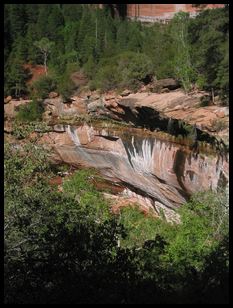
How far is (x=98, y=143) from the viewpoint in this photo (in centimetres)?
2167

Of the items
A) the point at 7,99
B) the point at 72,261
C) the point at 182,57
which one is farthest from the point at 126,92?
the point at 72,261

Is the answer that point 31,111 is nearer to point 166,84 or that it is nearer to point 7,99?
point 7,99

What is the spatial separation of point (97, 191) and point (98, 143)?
239cm

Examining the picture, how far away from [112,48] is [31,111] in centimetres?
936

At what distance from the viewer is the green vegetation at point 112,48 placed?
1608 cm

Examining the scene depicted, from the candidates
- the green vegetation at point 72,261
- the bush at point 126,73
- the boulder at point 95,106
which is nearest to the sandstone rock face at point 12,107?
the bush at point 126,73

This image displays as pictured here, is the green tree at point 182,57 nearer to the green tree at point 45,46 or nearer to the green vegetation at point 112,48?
the green vegetation at point 112,48

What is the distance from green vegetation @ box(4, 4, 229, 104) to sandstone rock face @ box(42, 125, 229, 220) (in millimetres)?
2627

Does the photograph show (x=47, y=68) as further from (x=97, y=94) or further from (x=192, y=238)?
(x=192, y=238)

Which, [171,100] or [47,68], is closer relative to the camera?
[171,100]

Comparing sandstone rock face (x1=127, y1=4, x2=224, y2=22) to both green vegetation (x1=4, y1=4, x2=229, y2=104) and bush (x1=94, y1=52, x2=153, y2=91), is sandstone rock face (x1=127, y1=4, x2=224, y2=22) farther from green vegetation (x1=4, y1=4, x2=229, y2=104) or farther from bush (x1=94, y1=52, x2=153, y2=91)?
bush (x1=94, y1=52, x2=153, y2=91)

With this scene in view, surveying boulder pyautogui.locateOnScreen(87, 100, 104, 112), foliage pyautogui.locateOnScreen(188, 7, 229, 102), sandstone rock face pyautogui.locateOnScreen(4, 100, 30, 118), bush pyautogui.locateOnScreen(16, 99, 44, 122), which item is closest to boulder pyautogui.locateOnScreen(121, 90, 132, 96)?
boulder pyautogui.locateOnScreen(87, 100, 104, 112)

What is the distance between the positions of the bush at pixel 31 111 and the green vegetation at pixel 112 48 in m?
1.70
